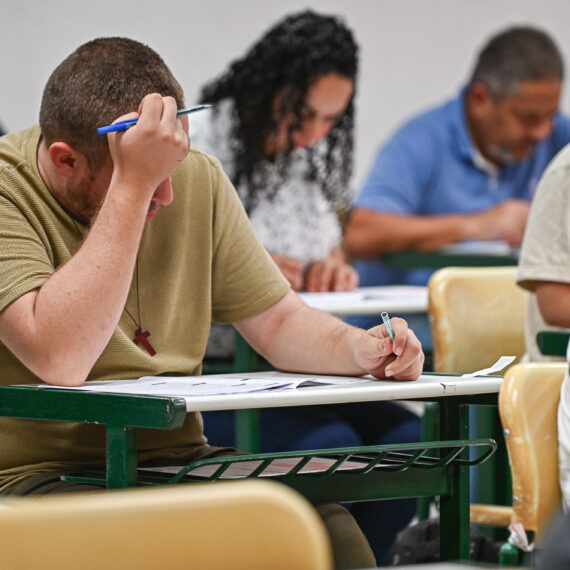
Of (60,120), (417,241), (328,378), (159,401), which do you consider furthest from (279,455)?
(417,241)

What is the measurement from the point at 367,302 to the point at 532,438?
139 cm

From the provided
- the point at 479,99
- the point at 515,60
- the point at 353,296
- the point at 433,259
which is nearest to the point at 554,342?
the point at 353,296

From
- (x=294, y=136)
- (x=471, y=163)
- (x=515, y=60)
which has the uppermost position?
(x=515, y=60)

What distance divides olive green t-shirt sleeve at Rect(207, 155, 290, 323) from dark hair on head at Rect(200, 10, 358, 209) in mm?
2138

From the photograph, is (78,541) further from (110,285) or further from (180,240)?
(180,240)

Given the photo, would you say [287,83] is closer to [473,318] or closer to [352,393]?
[473,318]

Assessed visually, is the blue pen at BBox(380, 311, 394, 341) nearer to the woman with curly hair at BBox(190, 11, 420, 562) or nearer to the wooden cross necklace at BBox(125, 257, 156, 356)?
the wooden cross necklace at BBox(125, 257, 156, 356)

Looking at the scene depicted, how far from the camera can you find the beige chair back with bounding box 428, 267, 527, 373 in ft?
8.00

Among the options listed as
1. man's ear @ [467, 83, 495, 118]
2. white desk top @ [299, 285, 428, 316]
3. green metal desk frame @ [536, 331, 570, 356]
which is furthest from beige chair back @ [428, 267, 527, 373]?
man's ear @ [467, 83, 495, 118]

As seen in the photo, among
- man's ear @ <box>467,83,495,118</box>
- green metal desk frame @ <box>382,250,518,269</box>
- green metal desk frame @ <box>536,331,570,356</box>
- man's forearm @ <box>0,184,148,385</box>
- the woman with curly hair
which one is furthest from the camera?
man's ear @ <box>467,83,495,118</box>

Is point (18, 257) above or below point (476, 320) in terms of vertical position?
above

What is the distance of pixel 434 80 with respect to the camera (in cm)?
453

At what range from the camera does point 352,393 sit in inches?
54.4

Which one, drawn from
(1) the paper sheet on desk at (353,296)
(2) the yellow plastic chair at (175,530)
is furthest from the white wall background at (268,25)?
(2) the yellow plastic chair at (175,530)
